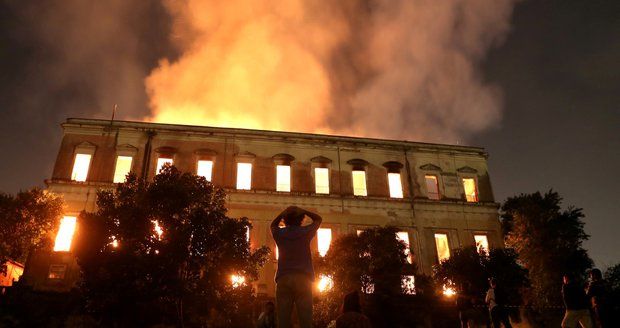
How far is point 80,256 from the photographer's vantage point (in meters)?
15.2

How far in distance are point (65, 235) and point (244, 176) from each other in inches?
438

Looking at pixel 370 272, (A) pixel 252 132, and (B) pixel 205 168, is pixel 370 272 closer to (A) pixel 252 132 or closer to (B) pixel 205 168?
(B) pixel 205 168

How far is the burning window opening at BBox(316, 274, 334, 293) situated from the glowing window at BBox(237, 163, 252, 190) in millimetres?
9727

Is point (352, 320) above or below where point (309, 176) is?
below

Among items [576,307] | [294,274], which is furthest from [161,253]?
[576,307]

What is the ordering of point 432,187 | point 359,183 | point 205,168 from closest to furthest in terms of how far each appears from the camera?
point 205,168 < point 359,183 < point 432,187

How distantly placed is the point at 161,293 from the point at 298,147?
1717 centimetres

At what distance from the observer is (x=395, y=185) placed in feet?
102

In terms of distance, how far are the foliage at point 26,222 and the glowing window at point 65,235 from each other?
7.06 ft

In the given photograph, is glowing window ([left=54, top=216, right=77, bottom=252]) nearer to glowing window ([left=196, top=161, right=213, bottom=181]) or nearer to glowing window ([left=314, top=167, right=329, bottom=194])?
glowing window ([left=196, top=161, right=213, bottom=181])

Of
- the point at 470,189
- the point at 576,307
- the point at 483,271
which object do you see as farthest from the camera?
the point at 470,189

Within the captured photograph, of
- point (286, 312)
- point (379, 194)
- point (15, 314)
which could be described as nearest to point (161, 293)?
point (15, 314)

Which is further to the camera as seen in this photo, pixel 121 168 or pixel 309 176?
pixel 309 176

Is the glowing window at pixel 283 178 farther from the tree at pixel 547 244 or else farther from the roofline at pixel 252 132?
the tree at pixel 547 244
